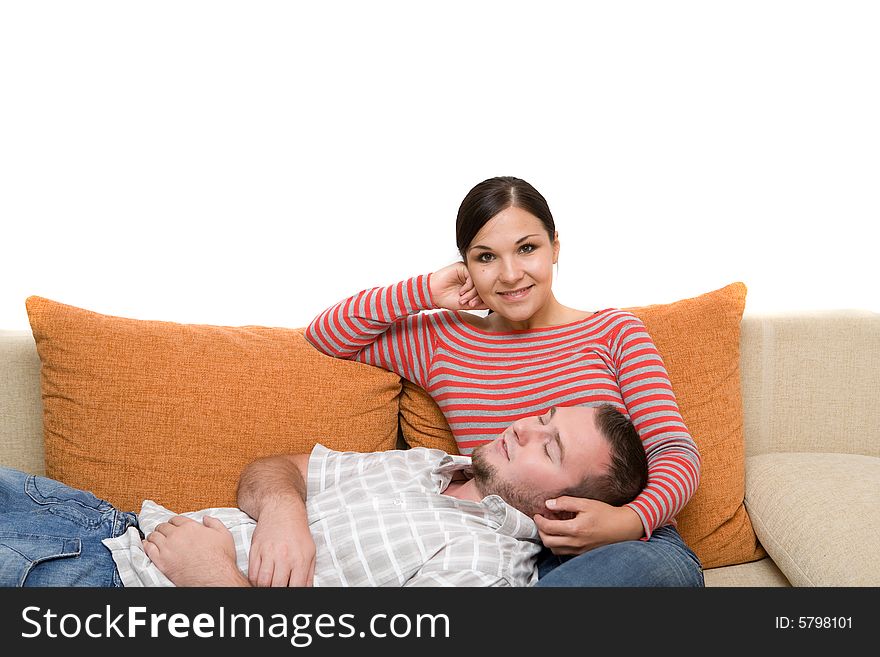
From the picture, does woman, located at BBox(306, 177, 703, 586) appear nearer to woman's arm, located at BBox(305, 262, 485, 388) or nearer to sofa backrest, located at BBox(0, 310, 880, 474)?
woman's arm, located at BBox(305, 262, 485, 388)

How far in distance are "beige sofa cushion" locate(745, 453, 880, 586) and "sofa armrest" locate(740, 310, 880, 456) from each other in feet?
Answer: 0.25

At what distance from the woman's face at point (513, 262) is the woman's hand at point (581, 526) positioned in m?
0.48

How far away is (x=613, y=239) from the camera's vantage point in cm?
244

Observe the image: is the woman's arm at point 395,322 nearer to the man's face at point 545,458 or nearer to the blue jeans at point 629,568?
the man's face at point 545,458

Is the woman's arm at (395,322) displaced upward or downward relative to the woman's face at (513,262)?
downward

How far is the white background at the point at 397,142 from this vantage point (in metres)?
2.29

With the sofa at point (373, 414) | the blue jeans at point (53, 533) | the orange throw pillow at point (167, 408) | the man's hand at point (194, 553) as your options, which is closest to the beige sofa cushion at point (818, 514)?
the sofa at point (373, 414)

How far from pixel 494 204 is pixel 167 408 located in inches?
33.0

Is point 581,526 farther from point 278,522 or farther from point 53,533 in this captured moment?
point 53,533

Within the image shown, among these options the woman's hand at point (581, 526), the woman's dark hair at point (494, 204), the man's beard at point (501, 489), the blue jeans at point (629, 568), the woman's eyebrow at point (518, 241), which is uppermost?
the woman's dark hair at point (494, 204)

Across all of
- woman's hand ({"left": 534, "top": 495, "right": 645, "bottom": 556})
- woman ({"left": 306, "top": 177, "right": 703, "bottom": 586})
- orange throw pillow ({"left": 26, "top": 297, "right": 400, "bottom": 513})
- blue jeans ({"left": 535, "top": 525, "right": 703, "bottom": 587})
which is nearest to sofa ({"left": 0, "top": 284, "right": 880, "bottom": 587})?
orange throw pillow ({"left": 26, "top": 297, "right": 400, "bottom": 513})

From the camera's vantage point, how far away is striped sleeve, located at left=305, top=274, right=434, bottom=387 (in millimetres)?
1983

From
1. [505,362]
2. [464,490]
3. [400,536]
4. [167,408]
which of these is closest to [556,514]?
[464,490]
